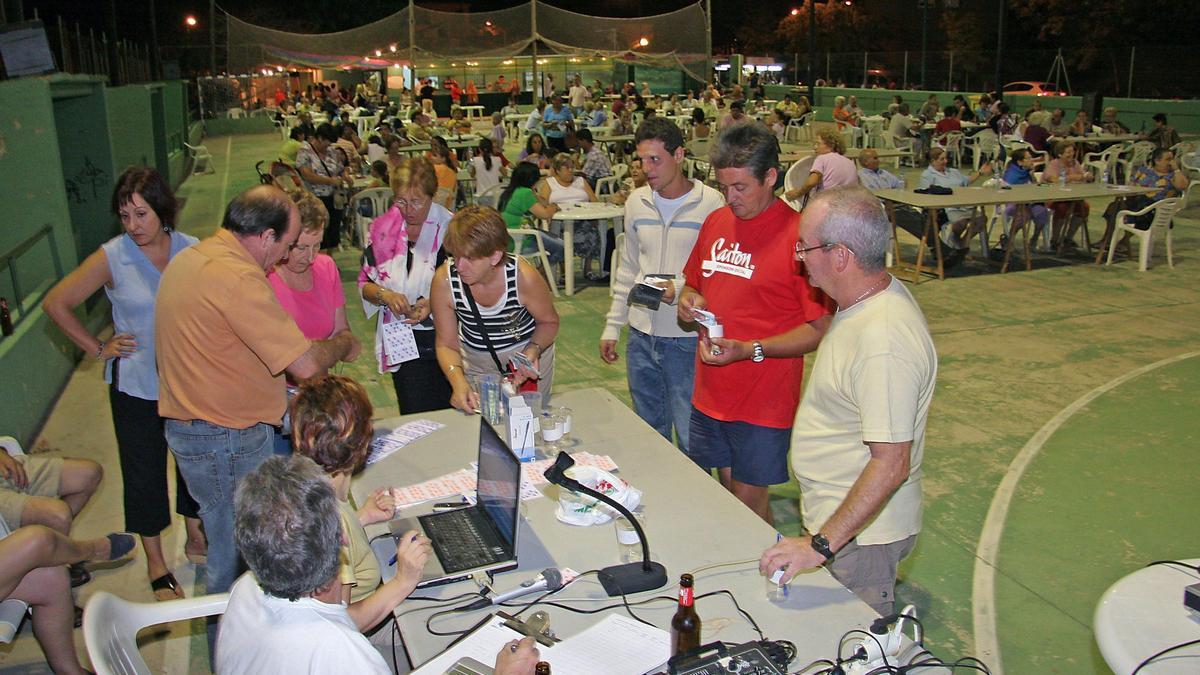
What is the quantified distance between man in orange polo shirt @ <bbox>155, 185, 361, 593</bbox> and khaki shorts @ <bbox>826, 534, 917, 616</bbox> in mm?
1748

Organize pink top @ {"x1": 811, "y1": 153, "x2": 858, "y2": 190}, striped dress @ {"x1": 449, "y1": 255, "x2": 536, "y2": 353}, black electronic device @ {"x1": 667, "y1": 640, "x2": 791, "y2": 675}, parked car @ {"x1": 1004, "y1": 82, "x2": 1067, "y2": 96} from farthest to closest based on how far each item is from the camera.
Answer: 1. parked car @ {"x1": 1004, "y1": 82, "x2": 1067, "y2": 96}
2. pink top @ {"x1": 811, "y1": 153, "x2": 858, "y2": 190}
3. striped dress @ {"x1": 449, "y1": 255, "x2": 536, "y2": 353}
4. black electronic device @ {"x1": 667, "y1": 640, "x2": 791, "y2": 675}

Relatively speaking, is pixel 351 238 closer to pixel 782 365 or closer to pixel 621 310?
pixel 621 310

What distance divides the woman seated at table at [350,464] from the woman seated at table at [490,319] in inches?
43.8

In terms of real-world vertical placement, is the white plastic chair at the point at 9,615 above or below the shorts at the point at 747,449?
below

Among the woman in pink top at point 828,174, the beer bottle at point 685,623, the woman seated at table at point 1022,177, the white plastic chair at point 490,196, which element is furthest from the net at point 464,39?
the beer bottle at point 685,623

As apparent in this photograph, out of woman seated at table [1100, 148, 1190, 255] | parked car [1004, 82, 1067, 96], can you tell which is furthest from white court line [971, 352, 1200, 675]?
parked car [1004, 82, 1067, 96]

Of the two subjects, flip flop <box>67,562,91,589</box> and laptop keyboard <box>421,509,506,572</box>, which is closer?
laptop keyboard <box>421,509,506,572</box>

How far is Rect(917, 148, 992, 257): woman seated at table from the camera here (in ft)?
32.7

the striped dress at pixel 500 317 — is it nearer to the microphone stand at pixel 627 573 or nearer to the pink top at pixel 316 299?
the pink top at pixel 316 299

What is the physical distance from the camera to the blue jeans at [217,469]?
10.2ft

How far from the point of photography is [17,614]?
10.2ft

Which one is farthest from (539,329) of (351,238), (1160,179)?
(1160,179)

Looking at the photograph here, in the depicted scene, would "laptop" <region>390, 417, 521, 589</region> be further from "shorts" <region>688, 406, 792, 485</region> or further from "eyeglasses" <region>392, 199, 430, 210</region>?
"eyeglasses" <region>392, 199, 430, 210</region>

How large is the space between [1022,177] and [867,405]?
10.1 metres
